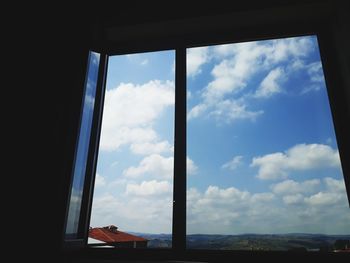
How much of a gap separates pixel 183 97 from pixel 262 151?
0.61 metres

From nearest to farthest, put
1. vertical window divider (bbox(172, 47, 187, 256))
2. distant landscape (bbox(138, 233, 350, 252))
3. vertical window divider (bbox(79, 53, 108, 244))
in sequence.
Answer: distant landscape (bbox(138, 233, 350, 252))
vertical window divider (bbox(172, 47, 187, 256))
vertical window divider (bbox(79, 53, 108, 244))

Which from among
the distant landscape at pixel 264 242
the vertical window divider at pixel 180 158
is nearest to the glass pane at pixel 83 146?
the distant landscape at pixel 264 242

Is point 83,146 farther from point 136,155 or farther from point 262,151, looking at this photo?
point 262,151

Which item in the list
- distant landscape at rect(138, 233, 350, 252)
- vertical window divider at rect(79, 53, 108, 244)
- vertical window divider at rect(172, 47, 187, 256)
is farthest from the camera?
vertical window divider at rect(79, 53, 108, 244)

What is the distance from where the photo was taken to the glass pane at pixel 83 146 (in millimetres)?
1508

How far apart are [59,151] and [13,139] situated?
0.25 meters

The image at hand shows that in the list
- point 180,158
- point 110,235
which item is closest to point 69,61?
point 180,158

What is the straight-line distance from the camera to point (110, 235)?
60.9 inches

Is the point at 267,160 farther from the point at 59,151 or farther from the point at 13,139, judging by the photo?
the point at 13,139

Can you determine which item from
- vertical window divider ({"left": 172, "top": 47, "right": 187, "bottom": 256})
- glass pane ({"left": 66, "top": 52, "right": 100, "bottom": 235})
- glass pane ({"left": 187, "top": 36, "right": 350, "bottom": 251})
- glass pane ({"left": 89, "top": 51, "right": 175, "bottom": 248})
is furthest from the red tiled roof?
glass pane ({"left": 187, "top": 36, "right": 350, "bottom": 251})

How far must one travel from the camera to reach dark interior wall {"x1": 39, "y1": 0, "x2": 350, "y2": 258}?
54.2 inches

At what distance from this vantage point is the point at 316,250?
134 centimetres

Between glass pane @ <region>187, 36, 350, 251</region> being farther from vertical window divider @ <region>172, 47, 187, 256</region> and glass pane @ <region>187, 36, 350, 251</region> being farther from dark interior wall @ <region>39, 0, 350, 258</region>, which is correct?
dark interior wall @ <region>39, 0, 350, 258</region>

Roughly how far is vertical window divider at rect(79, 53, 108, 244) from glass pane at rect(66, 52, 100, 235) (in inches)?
1.1
